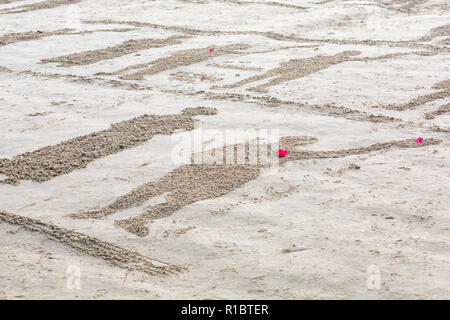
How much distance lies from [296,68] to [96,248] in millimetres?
3786

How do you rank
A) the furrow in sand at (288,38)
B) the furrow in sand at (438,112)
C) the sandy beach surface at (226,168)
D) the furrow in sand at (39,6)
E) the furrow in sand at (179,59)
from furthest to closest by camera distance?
the furrow in sand at (39,6)
the furrow in sand at (288,38)
the furrow in sand at (179,59)
the furrow in sand at (438,112)
the sandy beach surface at (226,168)

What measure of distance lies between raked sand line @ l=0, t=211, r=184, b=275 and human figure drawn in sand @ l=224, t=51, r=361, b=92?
2891mm

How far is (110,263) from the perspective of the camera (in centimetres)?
290

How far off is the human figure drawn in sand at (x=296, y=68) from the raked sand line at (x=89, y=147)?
3.14ft

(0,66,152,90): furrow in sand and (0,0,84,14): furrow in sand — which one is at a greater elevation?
(0,0,84,14): furrow in sand

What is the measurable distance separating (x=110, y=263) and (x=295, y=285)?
90cm

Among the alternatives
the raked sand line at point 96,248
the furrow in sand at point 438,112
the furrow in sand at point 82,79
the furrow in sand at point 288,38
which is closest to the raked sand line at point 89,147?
the raked sand line at point 96,248

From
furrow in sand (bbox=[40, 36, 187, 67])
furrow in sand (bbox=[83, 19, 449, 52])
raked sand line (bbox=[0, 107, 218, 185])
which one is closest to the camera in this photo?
raked sand line (bbox=[0, 107, 218, 185])

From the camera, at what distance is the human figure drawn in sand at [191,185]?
3.40m

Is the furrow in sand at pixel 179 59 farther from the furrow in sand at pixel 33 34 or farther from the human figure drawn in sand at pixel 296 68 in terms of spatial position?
the furrow in sand at pixel 33 34

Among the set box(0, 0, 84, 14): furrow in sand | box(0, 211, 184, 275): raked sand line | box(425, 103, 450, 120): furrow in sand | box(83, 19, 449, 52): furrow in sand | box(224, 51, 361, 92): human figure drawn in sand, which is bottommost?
box(0, 211, 184, 275): raked sand line

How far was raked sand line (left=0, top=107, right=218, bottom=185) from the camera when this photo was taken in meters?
4.02

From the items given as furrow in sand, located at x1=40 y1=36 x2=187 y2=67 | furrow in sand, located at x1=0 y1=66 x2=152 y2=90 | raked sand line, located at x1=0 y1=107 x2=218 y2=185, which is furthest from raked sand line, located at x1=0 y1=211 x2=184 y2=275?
furrow in sand, located at x1=40 y1=36 x2=187 y2=67

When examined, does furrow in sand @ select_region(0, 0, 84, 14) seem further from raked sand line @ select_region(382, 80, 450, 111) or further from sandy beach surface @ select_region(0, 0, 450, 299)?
raked sand line @ select_region(382, 80, 450, 111)
